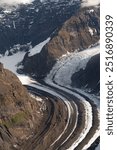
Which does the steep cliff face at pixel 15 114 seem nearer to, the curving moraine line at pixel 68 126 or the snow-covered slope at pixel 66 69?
the curving moraine line at pixel 68 126

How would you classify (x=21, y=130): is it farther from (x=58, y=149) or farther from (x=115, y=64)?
(x=115, y=64)

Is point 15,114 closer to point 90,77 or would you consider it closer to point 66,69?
point 90,77

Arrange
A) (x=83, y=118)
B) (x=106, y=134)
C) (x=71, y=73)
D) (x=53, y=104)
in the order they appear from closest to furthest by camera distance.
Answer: (x=106, y=134) < (x=83, y=118) < (x=53, y=104) < (x=71, y=73)

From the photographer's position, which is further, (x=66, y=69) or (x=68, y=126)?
Answer: (x=66, y=69)

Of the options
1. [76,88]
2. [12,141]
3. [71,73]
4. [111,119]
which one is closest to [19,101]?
[12,141]

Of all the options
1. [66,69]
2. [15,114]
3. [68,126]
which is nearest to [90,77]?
[66,69]

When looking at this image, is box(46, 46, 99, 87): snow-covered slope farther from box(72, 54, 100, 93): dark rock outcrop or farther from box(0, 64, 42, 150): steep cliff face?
box(0, 64, 42, 150): steep cliff face

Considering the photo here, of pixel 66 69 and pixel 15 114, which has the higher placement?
pixel 66 69

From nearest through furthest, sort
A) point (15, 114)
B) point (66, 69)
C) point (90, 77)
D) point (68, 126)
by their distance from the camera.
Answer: point (15, 114) < point (68, 126) < point (90, 77) < point (66, 69)

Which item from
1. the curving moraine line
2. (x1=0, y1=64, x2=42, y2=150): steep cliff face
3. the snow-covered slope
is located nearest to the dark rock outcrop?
the snow-covered slope
